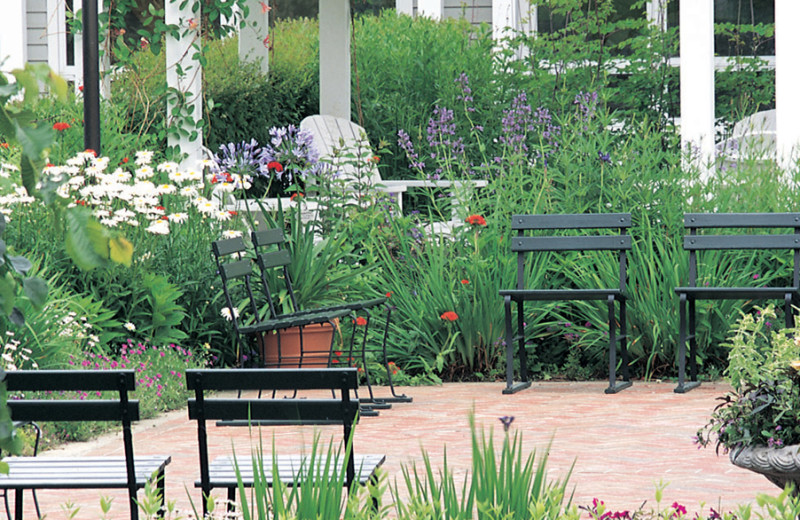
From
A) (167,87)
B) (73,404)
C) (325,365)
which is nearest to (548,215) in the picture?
(325,365)

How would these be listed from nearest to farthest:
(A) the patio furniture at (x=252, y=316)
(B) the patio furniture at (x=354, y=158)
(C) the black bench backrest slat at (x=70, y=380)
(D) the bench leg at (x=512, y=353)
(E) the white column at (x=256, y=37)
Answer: (C) the black bench backrest slat at (x=70, y=380), (A) the patio furniture at (x=252, y=316), (D) the bench leg at (x=512, y=353), (B) the patio furniture at (x=354, y=158), (E) the white column at (x=256, y=37)

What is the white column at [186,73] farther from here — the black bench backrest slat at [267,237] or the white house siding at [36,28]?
the white house siding at [36,28]

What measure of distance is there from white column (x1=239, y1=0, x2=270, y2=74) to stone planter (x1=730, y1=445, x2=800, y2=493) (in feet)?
26.9

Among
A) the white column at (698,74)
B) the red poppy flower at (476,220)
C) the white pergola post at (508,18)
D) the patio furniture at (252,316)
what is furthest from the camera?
the white pergola post at (508,18)

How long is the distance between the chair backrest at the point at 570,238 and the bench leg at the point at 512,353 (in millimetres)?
219

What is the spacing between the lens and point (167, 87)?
27.5 ft

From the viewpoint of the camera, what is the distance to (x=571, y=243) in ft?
23.4

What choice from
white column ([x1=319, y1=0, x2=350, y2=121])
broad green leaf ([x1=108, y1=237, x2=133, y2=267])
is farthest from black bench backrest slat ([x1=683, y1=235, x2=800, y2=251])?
broad green leaf ([x1=108, y1=237, x2=133, y2=267])

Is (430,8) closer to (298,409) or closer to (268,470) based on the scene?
(268,470)

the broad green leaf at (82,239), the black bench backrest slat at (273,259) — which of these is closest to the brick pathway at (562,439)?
the black bench backrest slat at (273,259)

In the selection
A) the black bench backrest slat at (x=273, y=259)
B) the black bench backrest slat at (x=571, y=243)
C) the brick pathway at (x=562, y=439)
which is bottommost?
the brick pathway at (x=562, y=439)

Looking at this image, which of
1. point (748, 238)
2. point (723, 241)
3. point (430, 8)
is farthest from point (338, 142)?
point (430, 8)

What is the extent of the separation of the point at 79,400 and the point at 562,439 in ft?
9.17

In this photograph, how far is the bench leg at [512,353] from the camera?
22.5 ft
